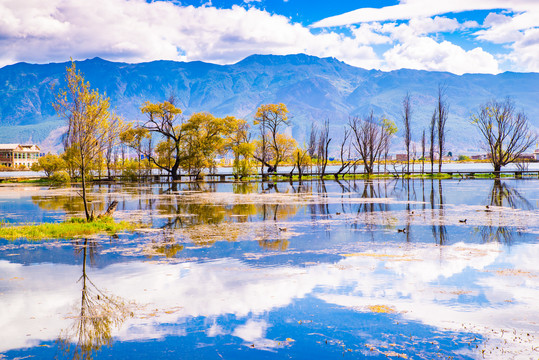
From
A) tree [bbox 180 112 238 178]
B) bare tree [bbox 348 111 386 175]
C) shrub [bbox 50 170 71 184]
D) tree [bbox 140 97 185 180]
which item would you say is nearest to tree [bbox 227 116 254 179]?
tree [bbox 180 112 238 178]

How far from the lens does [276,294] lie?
10836 mm

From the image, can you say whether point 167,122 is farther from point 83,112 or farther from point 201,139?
point 83,112

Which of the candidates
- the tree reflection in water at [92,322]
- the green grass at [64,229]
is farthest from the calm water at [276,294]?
the green grass at [64,229]

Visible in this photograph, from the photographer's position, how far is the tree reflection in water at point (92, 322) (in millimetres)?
7935

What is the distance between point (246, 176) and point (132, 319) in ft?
238

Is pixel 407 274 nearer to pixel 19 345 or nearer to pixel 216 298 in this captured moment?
pixel 216 298

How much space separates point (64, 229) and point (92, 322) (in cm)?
1251

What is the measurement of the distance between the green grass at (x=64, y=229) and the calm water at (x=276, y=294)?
119cm

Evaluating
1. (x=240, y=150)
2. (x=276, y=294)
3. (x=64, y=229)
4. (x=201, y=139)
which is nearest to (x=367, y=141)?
(x=240, y=150)

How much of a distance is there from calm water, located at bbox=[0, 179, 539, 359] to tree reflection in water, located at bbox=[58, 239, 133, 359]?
1.4 inches

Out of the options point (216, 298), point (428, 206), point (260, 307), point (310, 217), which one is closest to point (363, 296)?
point (260, 307)

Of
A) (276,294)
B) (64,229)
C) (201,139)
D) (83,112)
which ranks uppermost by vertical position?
(201,139)

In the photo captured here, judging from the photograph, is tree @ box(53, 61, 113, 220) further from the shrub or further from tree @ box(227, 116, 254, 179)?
tree @ box(227, 116, 254, 179)

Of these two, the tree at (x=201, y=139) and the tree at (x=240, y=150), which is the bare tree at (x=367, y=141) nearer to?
the tree at (x=240, y=150)
